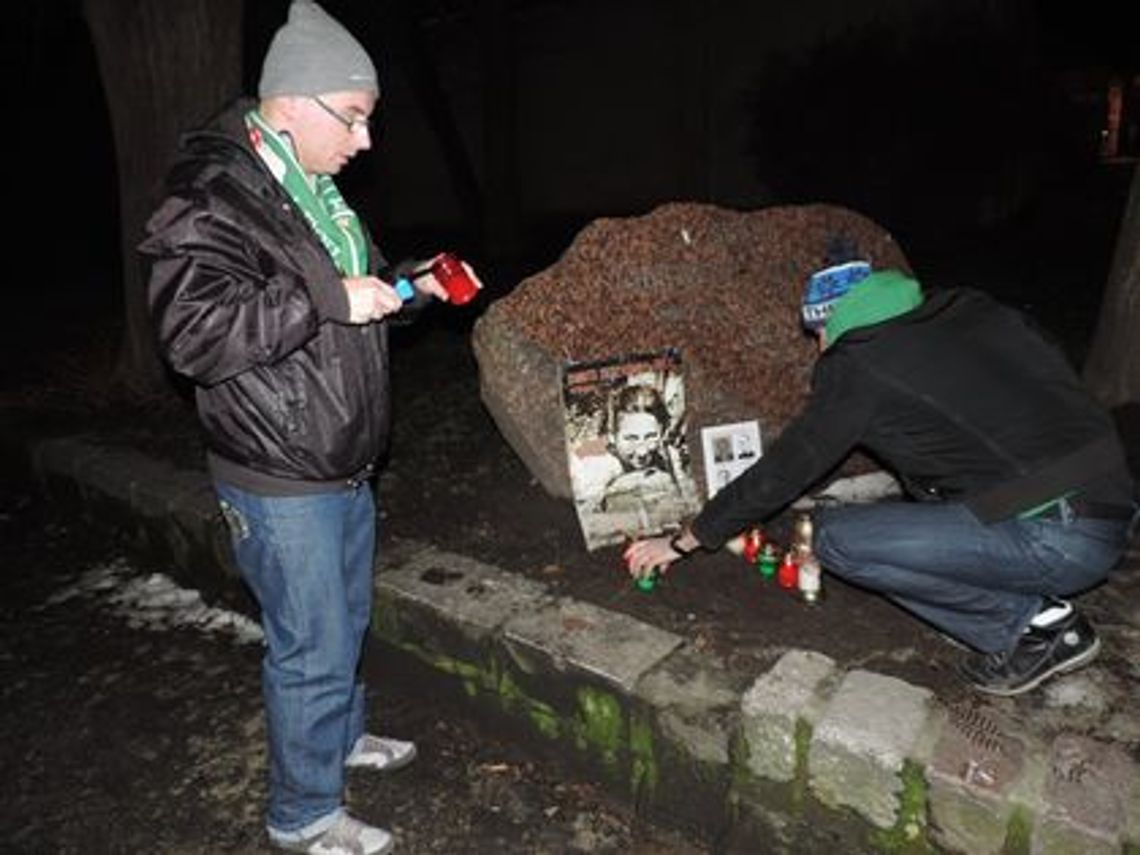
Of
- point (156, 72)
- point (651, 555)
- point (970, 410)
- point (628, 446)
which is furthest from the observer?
point (156, 72)

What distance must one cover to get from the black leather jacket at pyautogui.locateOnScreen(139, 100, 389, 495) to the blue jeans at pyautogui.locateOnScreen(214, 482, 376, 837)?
10 cm

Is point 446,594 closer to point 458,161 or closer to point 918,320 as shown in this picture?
point 918,320

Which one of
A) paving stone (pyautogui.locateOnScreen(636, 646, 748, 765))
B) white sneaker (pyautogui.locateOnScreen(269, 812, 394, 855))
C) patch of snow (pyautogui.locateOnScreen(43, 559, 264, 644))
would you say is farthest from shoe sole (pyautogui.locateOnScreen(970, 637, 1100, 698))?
patch of snow (pyautogui.locateOnScreen(43, 559, 264, 644))

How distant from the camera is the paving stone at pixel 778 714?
107 inches

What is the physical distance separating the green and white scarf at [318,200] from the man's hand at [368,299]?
0.16m

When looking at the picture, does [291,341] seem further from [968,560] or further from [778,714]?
[968,560]

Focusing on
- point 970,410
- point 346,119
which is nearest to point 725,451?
point 970,410

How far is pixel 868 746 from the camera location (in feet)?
8.45

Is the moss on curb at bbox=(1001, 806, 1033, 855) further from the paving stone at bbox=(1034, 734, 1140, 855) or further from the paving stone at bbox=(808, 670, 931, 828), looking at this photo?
the paving stone at bbox=(808, 670, 931, 828)

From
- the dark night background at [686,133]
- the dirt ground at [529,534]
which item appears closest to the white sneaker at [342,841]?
the dirt ground at [529,534]

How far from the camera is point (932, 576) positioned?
296 cm

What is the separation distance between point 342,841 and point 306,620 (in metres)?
0.79

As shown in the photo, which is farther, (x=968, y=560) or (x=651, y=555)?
(x=651, y=555)

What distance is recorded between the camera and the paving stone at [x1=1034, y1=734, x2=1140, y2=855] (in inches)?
89.1
